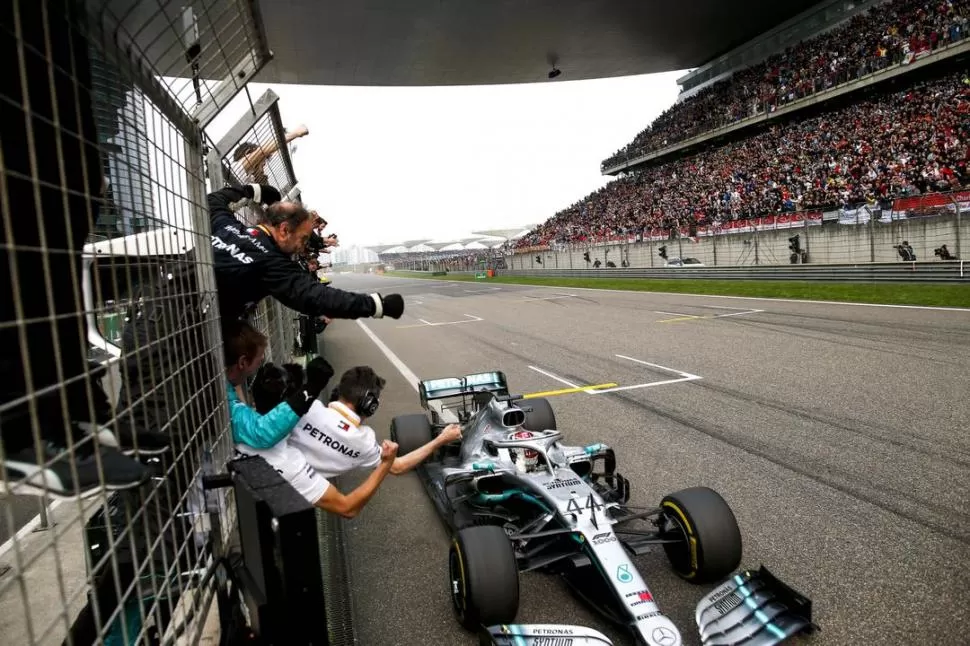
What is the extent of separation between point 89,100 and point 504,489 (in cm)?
305

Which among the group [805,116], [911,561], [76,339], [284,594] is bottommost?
[911,561]

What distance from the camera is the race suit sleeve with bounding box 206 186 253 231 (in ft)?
8.95

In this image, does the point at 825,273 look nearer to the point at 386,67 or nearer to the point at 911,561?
the point at 911,561

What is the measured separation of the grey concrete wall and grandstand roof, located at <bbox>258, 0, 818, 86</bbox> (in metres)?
12.4

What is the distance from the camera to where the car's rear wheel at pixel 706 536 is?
2991mm

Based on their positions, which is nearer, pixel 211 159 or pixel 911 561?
pixel 211 159

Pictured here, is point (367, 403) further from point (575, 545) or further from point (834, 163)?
point (834, 163)

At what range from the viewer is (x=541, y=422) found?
17.3 ft

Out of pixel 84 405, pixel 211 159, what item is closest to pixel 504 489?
pixel 211 159

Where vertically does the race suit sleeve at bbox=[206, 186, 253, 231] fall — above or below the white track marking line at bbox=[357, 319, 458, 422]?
above

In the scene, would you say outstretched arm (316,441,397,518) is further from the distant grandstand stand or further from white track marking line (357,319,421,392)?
the distant grandstand stand

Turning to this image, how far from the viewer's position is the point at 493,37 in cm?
3347

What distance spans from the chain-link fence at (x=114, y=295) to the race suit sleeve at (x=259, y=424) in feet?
0.21

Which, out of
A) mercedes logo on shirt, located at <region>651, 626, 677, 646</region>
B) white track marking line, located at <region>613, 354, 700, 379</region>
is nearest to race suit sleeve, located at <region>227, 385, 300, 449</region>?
mercedes logo on shirt, located at <region>651, 626, 677, 646</region>
